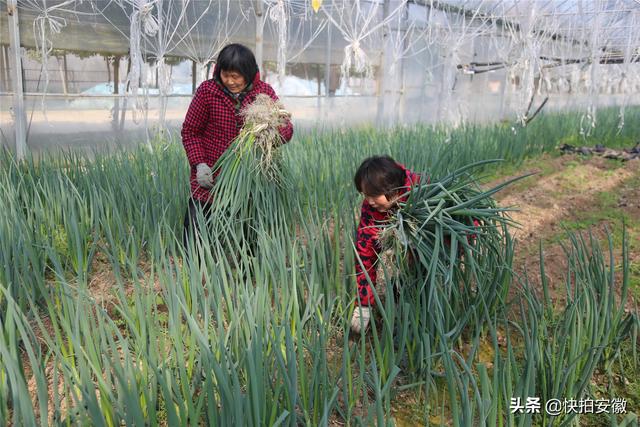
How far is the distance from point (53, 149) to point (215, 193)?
282 cm

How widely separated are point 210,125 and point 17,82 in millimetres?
2601

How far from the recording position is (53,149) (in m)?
4.23

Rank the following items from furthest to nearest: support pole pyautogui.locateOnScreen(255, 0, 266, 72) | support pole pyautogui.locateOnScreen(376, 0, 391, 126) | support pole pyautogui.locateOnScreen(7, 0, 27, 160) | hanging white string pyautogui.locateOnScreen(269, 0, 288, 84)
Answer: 1. support pole pyautogui.locateOnScreen(376, 0, 391, 126)
2. support pole pyautogui.locateOnScreen(255, 0, 266, 72)
3. hanging white string pyautogui.locateOnScreen(269, 0, 288, 84)
4. support pole pyautogui.locateOnScreen(7, 0, 27, 160)

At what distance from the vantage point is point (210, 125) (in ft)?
7.29

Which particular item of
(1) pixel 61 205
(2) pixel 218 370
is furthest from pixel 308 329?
(1) pixel 61 205

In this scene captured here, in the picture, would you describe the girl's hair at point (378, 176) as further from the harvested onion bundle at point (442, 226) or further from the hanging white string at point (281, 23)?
the hanging white string at point (281, 23)

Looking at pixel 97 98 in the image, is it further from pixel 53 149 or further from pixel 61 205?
pixel 61 205

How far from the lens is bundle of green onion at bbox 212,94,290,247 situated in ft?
6.46

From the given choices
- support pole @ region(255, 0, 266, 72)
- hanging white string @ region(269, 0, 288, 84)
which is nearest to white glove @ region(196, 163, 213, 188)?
hanging white string @ region(269, 0, 288, 84)

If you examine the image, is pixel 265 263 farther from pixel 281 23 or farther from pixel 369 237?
pixel 281 23

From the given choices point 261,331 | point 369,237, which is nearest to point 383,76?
point 369,237

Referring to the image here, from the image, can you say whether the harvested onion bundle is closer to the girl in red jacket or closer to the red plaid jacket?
the girl in red jacket

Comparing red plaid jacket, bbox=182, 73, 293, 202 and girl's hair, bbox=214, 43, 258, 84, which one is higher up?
girl's hair, bbox=214, 43, 258, 84

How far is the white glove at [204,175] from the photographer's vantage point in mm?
2080
